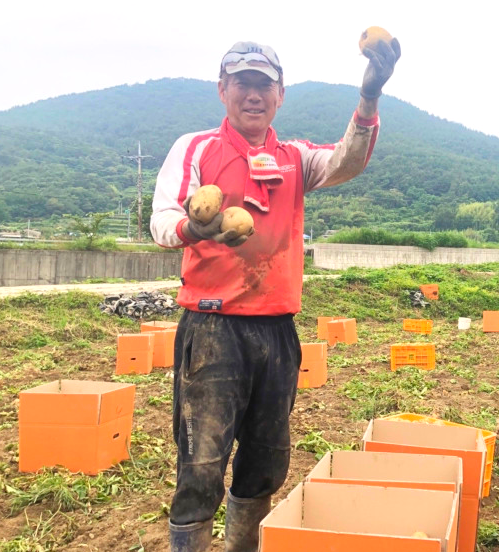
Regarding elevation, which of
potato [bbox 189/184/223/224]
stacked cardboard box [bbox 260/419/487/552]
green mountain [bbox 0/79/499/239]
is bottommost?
stacked cardboard box [bbox 260/419/487/552]

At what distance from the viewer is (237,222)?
2.07 meters

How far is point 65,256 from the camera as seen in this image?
26156 millimetres

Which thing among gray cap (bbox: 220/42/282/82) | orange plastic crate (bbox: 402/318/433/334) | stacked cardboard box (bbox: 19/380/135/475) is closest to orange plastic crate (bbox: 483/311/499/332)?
orange plastic crate (bbox: 402/318/433/334)

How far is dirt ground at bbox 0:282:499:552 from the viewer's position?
343 centimetres

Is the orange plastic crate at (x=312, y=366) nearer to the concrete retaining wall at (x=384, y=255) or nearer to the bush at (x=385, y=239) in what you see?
the concrete retaining wall at (x=384, y=255)

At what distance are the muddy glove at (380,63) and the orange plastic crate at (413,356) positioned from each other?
7.09 meters

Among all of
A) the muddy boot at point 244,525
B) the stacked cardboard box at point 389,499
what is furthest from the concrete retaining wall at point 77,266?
the muddy boot at point 244,525

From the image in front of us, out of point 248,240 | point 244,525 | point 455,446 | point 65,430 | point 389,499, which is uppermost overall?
point 248,240

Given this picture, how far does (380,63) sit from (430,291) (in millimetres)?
18735

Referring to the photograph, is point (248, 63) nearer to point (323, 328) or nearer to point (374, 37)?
point (374, 37)

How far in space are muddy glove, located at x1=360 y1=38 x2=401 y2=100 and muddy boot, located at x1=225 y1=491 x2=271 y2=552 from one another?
170 cm

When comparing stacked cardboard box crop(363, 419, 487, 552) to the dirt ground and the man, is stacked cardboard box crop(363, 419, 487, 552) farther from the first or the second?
the man

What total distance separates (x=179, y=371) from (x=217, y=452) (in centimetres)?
35

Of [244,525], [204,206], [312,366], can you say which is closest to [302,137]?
[312,366]
